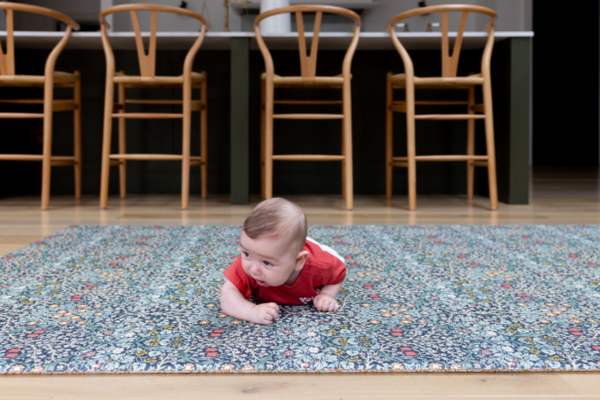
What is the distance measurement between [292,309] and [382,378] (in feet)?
0.94

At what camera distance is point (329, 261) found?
92 cm

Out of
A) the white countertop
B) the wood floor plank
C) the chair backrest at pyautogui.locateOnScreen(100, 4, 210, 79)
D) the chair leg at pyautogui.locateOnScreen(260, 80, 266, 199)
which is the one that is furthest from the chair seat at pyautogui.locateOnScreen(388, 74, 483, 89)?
the wood floor plank

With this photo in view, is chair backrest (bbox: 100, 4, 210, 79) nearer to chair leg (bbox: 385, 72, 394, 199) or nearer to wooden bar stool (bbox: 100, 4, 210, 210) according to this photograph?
wooden bar stool (bbox: 100, 4, 210, 210)

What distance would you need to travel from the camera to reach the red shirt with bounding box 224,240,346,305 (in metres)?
0.89

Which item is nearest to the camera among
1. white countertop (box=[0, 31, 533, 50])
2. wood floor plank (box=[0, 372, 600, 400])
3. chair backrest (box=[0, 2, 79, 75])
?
wood floor plank (box=[0, 372, 600, 400])

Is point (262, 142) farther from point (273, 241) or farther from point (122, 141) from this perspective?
point (273, 241)

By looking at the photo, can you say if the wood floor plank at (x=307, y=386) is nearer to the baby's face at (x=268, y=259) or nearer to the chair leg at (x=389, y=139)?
the baby's face at (x=268, y=259)

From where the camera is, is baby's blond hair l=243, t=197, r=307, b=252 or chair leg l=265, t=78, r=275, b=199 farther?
chair leg l=265, t=78, r=275, b=199

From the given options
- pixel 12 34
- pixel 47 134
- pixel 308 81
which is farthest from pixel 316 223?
pixel 12 34

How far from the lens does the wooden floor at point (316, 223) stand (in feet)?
2.01

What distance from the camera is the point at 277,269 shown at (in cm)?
81

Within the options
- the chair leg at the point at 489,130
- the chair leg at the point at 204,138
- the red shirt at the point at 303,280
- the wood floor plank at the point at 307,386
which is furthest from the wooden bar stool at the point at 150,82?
the wood floor plank at the point at 307,386

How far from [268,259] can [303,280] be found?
11cm

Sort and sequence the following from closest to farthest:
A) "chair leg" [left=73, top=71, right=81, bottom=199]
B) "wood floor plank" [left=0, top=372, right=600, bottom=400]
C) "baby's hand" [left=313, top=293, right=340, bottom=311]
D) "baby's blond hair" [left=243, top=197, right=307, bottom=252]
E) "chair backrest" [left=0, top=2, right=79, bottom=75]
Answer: "wood floor plank" [left=0, top=372, right=600, bottom=400] → "baby's blond hair" [left=243, top=197, right=307, bottom=252] → "baby's hand" [left=313, top=293, right=340, bottom=311] → "chair backrest" [left=0, top=2, right=79, bottom=75] → "chair leg" [left=73, top=71, right=81, bottom=199]
